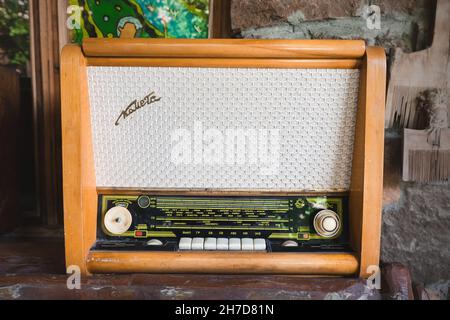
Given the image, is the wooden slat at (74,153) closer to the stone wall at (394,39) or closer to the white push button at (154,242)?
the white push button at (154,242)

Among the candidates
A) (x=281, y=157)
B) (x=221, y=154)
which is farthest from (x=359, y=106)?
(x=221, y=154)

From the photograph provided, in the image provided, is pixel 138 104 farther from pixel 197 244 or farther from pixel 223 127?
pixel 197 244

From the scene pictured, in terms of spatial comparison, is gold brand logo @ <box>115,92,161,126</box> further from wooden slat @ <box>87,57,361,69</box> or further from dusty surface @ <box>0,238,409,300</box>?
dusty surface @ <box>0,238,409,300</box>

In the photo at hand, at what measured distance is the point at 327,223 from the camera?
2.45 feet

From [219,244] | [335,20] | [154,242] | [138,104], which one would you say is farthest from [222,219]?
[335,20]

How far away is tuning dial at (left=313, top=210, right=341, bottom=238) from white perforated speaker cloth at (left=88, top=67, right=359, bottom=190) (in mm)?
60

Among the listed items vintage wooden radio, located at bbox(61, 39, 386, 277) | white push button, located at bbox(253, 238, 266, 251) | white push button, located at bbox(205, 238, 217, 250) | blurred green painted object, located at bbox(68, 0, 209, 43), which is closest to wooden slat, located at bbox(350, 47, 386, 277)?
vintage wooden radio, located at bbox(61, 39, 386, 277)

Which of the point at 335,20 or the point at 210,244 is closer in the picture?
the point at 210,244

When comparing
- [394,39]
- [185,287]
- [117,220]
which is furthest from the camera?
[394,39]

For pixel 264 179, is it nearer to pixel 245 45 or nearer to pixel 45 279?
pixel 245 45

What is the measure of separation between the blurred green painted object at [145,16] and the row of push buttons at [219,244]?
2.15ft

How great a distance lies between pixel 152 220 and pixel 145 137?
189 mm

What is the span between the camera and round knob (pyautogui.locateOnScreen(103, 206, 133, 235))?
76cm

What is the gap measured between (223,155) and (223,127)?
64 mm
